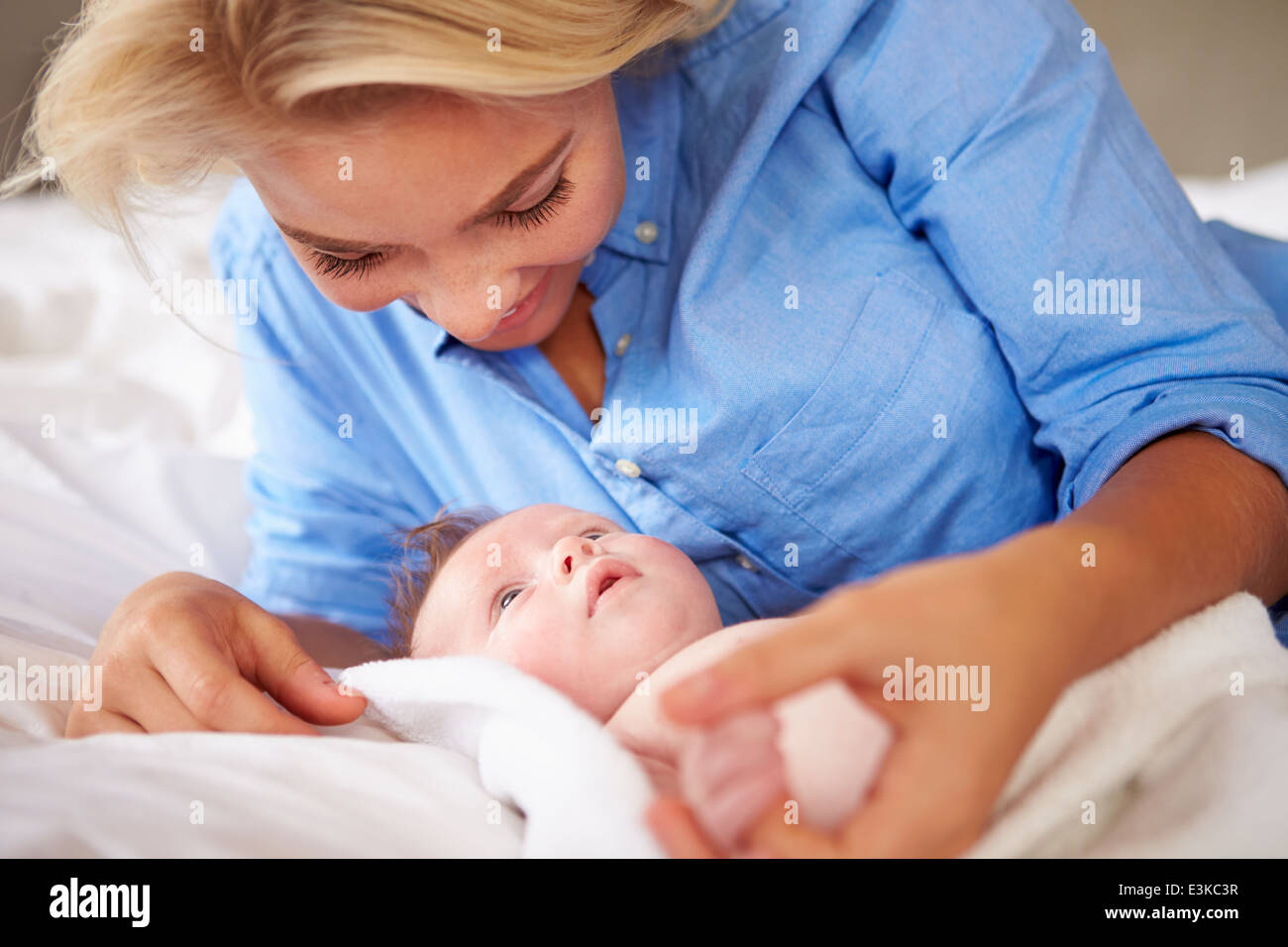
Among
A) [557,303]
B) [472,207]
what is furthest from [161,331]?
[472,207]

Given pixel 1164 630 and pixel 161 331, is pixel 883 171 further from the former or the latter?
pixel 161 331

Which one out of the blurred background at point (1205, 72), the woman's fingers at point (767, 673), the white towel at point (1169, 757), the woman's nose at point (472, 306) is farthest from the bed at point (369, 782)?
the blurred background at point (1205, 72)

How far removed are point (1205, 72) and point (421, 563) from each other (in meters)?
2.46

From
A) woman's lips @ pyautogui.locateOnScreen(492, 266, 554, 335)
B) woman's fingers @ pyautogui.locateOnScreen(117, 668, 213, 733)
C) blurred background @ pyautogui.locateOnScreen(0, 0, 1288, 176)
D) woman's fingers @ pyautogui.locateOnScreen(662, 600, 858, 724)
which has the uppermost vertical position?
blurred background @ pyautogui.locateOnScreen(0, 0, 1288, 176)

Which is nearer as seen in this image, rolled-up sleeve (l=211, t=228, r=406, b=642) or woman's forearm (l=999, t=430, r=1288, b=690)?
woman's forearm (l=999, t=430, r=1288, b=690)

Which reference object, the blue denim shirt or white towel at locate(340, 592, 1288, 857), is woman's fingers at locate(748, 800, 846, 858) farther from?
the blue denim shirt

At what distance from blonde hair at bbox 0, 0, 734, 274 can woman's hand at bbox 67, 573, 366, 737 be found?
1.34 ft

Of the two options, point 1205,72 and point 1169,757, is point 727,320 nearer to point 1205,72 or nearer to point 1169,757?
point 1169,757

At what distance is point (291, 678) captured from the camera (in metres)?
0.87

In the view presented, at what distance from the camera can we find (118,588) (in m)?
1.24

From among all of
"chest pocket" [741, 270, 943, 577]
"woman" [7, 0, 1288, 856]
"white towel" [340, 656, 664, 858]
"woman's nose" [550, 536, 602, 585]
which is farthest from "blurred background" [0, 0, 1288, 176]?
"white towel" [340, 656, 664, 858]

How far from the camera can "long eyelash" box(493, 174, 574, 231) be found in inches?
34.4

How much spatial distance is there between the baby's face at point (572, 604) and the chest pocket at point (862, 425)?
0.17 meters

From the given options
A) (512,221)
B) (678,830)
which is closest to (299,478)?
(512,221)
